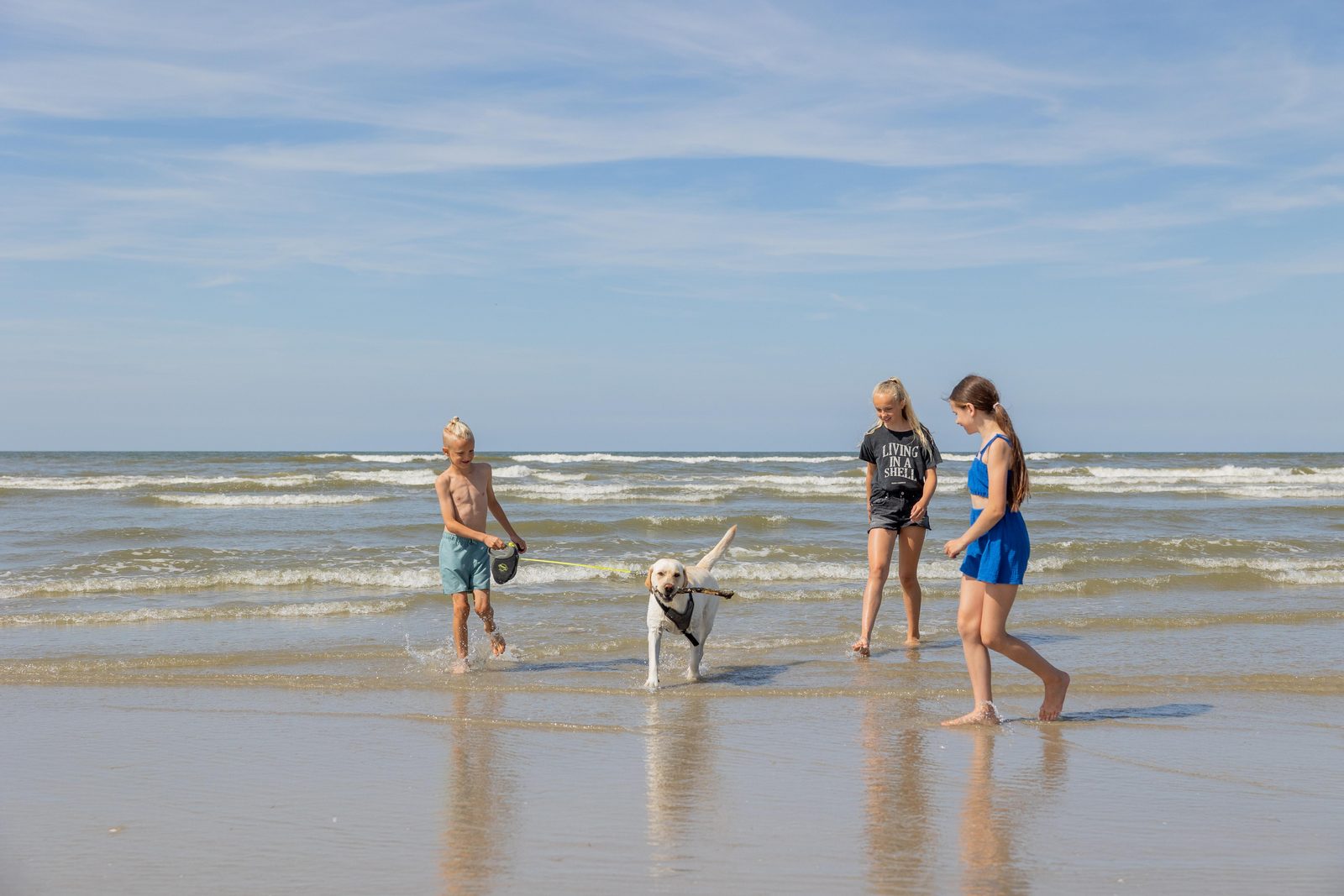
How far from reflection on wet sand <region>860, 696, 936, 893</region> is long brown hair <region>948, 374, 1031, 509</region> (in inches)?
50.7

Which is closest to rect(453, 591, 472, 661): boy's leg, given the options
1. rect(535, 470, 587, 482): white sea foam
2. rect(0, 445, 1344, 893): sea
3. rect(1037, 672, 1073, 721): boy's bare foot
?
rect(0, 445, 1344, 893): sea

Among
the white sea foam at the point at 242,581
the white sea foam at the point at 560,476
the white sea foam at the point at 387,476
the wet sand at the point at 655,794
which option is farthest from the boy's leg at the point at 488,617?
the white sea foam at the point at 560,476

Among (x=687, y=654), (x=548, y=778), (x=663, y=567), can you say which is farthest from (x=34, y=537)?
(x=548, y=778)

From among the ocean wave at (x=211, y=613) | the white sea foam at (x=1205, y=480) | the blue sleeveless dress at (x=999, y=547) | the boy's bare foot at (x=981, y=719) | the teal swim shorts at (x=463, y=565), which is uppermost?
the blue sleeveless dress at (x=999, y=547)

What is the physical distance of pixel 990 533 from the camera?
5.49 meters

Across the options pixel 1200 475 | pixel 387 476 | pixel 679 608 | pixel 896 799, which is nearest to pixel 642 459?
pixel 387 476

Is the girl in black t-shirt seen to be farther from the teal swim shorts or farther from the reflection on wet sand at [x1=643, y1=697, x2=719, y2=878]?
the teal swim shorts

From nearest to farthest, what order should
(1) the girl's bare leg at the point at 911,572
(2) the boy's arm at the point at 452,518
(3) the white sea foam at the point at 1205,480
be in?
1. (2) the boy's arm at the point at 452,518
2. (1) the girl's bare leg at the point at 911,572
3. (3) the white sea foam at the point at 1205,480

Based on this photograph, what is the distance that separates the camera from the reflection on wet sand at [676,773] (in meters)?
3.86

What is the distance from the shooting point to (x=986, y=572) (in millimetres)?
5523

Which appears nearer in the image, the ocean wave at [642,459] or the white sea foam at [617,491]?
the white sea foam at [617,491]

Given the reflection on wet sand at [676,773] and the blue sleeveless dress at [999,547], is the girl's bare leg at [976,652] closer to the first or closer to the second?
the blue sleeveless dress at [999,547]

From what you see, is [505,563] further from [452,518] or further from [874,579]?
[874,579]

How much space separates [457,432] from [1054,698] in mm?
3874
